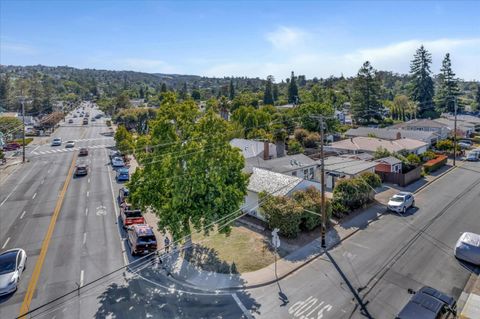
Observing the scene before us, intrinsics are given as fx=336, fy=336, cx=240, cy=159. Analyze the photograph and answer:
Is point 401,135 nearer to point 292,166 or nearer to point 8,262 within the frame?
point 292,166

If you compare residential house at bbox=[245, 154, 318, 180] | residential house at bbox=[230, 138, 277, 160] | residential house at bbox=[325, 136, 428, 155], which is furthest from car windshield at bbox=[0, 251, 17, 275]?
residential house at bbox=[325, 136, 428, 155]

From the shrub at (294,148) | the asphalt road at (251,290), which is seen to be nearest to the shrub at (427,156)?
the asphalt road at (251,290)

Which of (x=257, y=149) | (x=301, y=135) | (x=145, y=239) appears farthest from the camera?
(x=301, y=135)

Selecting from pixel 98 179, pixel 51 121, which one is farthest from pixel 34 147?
pixel 98 179

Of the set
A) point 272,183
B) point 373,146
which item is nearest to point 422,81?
point 373,146

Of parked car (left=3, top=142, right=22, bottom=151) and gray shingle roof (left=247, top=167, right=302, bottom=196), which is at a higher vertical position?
parked car (left=3, top=142, right=22, bottom=151)

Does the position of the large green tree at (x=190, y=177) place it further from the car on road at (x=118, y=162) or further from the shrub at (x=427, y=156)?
the shrub at (x=427, y=156)

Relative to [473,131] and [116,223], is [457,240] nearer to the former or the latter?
[116,223]

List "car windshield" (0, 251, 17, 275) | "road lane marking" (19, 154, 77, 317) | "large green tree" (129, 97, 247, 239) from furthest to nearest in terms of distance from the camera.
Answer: "large green tree" (129, 97, 247, 239) < "car windshield" (0, 251, 17, 275) < "road lane marking" (19, 154, 77, 317)

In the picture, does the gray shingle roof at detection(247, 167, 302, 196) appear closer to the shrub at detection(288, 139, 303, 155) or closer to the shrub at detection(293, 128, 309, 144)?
the shrub at detection(288, 139, 303, 155)
